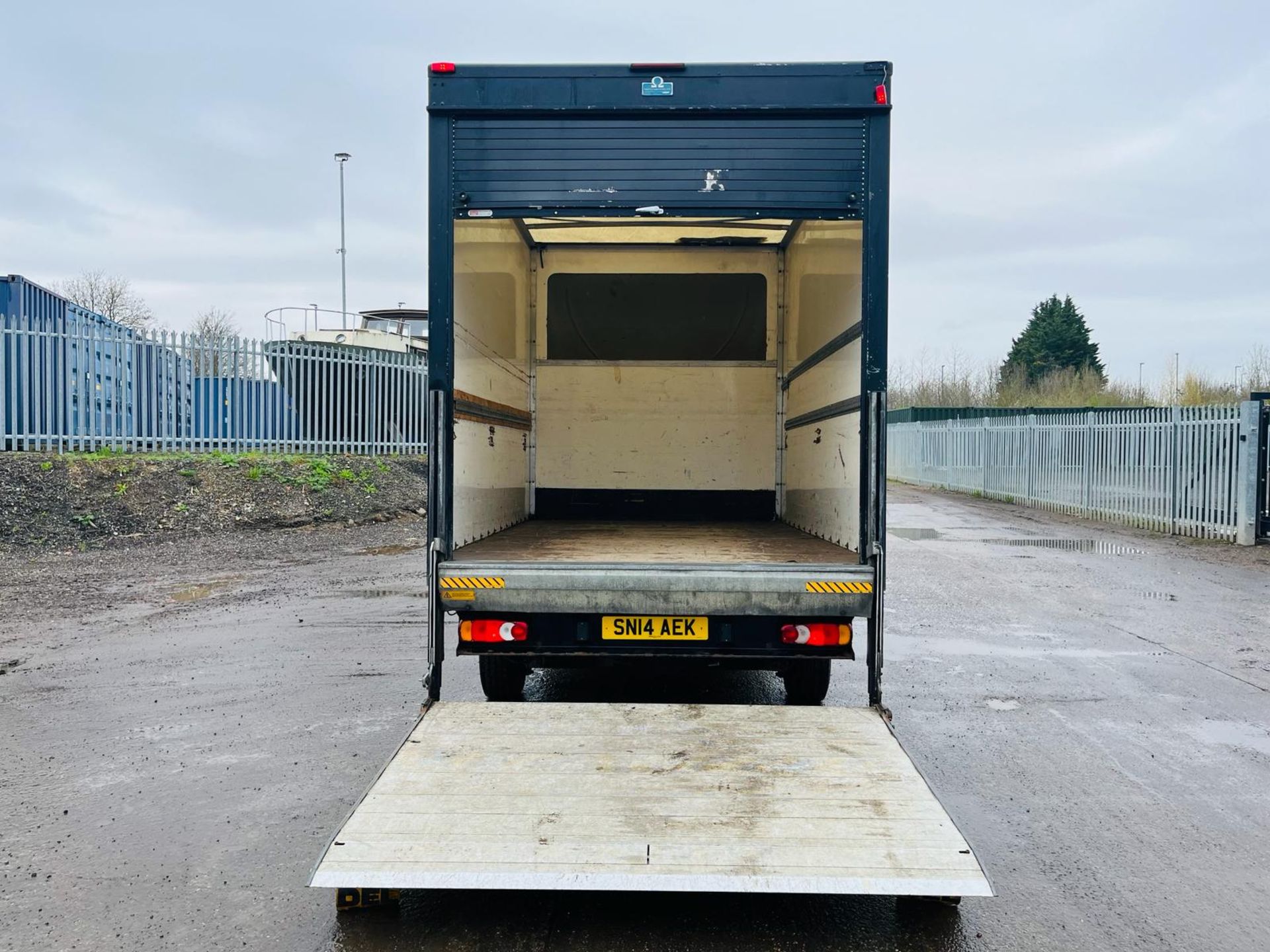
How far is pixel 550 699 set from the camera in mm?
5633

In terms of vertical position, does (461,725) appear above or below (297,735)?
above

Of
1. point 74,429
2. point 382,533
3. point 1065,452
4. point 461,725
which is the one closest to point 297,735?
point 461,725

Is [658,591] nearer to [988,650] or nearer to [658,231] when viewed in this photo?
[658,231]

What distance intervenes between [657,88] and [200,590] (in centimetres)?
744

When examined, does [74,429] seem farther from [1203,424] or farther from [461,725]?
[1203,424]

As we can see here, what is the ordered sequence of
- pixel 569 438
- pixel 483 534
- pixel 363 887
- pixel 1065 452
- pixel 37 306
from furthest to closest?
pixel 1065 452, pixel 37 306, pixel 569 438, pixel 483 534, pixel 363 887

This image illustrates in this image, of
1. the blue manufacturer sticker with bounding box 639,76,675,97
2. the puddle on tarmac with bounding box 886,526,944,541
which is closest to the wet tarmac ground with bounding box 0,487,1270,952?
the blue manufacturer sticker with bounding box 639,76,675,97

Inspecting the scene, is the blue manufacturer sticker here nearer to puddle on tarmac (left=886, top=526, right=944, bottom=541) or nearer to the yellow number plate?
the yellow number plate

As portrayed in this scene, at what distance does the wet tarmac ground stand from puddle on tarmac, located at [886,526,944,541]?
17.3ft

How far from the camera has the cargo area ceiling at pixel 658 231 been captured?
22.6 ft

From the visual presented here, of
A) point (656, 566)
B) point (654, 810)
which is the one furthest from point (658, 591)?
point (654, 810)

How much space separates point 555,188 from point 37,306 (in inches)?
575

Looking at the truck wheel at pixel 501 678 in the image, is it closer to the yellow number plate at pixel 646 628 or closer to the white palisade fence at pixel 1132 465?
the yellow number plate at pixel 646 628

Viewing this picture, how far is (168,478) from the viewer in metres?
14.1
